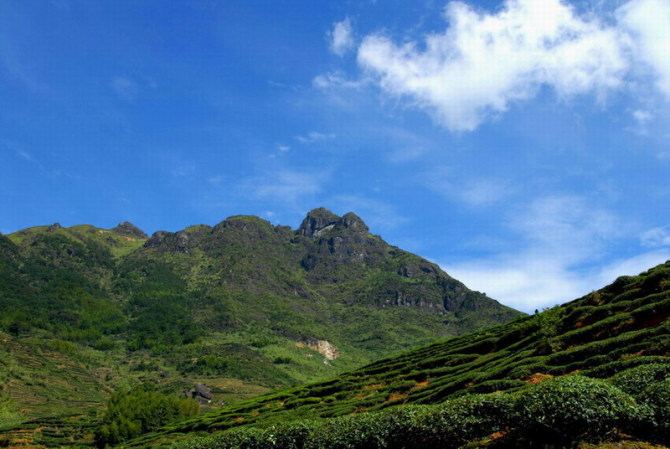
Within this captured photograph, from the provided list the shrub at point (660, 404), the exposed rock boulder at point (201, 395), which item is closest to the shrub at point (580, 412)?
the shrub at point (660, 404)

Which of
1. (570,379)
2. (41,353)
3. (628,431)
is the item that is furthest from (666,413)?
(41,353)

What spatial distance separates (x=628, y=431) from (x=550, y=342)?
26.4 meters

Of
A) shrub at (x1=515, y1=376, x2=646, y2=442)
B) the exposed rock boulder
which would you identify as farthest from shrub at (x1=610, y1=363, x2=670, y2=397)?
the exposed rock boulder

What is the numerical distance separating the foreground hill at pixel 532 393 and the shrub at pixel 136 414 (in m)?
46.6

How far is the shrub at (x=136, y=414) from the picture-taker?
347 feet

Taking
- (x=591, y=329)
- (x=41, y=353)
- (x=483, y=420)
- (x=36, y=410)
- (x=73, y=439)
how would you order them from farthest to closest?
1. (x=41, y=353)
2. (x=36, y=410)
3. (x=73, y=439)
4. (x=591, y=329)
5. (x=483, y=420)

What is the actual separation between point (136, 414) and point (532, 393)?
10936 centimetres

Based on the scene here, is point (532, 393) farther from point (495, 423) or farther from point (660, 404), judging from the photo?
point (660, 404)

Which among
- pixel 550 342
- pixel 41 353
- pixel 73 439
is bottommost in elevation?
pixel 73 439

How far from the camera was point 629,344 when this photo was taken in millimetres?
37312

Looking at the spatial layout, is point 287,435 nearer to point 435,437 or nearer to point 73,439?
point 435,437

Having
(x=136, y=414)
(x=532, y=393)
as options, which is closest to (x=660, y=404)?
(x=532, y=393)

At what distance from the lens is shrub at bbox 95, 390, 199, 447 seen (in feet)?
347

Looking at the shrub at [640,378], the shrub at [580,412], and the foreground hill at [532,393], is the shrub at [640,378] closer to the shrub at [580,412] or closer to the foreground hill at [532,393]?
the foreground hill at [532,393]
